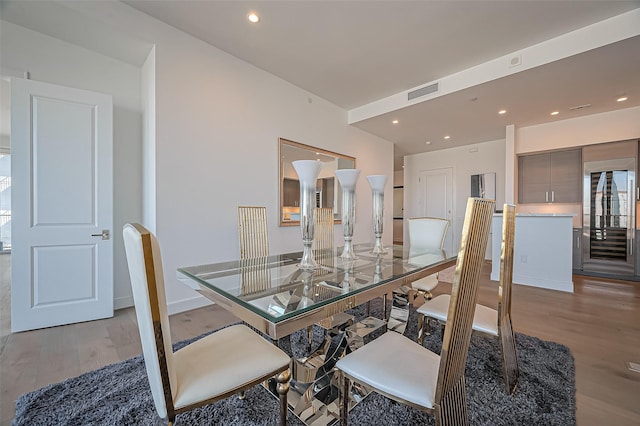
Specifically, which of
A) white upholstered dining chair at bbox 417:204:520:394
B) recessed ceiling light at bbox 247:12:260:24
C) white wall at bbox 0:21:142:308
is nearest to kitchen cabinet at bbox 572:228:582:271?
white upholstered dining chair at bbox 417:204:520:394

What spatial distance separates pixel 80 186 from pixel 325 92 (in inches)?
133

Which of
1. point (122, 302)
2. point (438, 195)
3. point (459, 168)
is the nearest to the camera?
point (122, 302)

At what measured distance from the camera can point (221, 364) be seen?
41.5 inches

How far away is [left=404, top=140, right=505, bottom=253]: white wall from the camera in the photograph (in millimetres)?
5941

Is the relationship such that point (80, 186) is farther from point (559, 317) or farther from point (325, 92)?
point (559, 317)

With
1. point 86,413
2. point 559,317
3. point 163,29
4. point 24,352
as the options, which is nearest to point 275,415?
point 86,413

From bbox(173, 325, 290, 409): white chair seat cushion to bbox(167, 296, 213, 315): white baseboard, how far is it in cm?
183

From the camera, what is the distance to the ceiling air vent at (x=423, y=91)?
3767 millimetres

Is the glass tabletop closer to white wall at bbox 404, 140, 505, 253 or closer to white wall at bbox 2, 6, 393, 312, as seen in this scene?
white wall at bbox 2, 6, 393, 312

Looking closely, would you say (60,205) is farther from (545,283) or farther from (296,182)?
(545,283)

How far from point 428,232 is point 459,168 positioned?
4.55 m

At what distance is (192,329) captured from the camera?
2383 mm

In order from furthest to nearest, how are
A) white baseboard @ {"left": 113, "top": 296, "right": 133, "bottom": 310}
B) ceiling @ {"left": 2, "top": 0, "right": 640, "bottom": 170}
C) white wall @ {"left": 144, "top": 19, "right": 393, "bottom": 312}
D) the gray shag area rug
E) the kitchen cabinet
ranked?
the kitchen cabinet, white baseboard @ {"left": 113, "top": 296, "right": 133, "bottom": 310}, white wall @ {"left": 144, "top": 19, "right": 393, "bottom": 312}, ceiling @ {"left": 2, "top": 0, "right": 640, "bottom": 170}, the gray shag area rug

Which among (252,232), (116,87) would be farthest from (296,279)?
(116,87)
